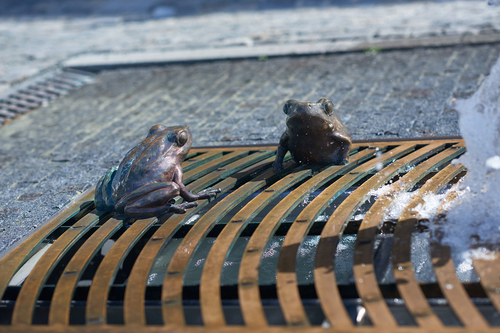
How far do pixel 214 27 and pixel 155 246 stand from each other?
9.44 m

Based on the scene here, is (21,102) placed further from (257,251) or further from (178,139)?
(257,251)

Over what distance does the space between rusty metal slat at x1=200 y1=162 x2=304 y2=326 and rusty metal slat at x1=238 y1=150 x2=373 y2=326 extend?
0.35ft

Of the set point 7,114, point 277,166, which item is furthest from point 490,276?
point 7,114

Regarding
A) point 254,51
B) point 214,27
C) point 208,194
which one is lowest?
point 208,194

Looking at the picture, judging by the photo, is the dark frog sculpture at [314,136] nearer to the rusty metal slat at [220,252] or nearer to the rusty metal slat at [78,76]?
the rusty metal slat at [220,252]

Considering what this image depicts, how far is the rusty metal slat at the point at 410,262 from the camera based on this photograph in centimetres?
225

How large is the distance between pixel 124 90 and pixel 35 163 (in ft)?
8.97

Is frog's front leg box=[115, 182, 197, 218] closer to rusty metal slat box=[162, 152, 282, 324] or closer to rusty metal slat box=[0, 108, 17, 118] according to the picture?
rusty metal slat box=[162, 152, 282, 324]

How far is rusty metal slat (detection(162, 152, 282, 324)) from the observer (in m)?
2.45

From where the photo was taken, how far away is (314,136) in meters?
4.09

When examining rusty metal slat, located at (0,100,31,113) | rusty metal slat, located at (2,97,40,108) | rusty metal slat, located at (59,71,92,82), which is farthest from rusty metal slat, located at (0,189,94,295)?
rusty metal slat, located at (59,71,92,82)

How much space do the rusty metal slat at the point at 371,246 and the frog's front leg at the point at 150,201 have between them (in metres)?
1.23

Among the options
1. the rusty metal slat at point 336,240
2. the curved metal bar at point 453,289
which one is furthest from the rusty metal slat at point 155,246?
the curved metal bar at point 453,289

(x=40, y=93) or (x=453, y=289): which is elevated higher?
(x=40, y=93)
